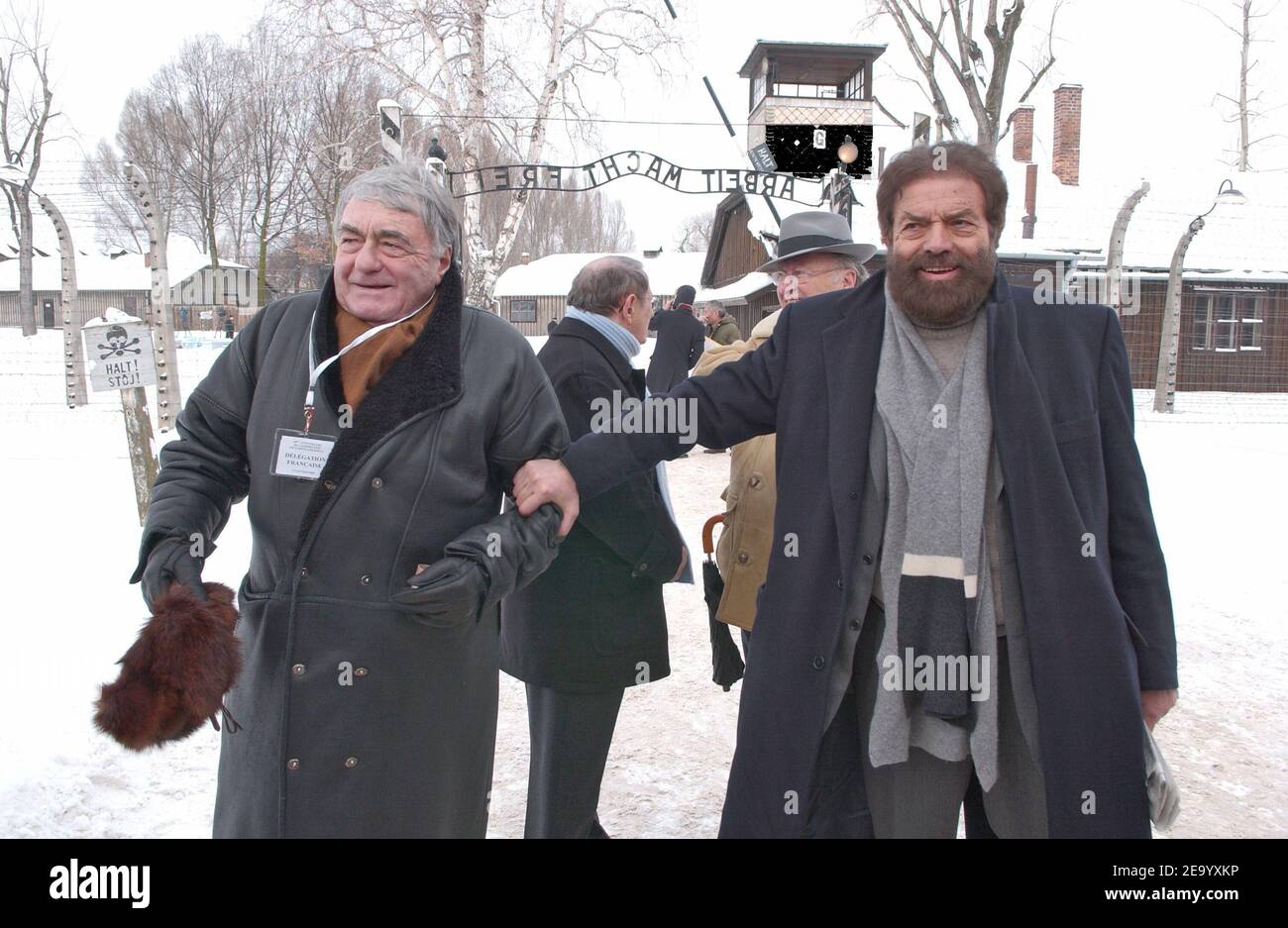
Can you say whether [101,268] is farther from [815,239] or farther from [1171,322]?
[815,239]

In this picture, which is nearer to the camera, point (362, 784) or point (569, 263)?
point (362, 784)

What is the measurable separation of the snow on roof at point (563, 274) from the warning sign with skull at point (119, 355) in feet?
148

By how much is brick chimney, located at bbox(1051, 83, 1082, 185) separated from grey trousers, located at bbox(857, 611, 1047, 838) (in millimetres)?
28005

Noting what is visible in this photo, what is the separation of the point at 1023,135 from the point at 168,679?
3016 cm

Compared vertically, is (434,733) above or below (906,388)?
below

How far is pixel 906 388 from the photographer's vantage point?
224 cm

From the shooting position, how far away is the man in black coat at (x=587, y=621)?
3.09m

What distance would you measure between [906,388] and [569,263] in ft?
184

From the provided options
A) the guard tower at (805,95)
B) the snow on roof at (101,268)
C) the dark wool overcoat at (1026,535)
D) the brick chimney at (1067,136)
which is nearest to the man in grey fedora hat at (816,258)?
the dark wool overcoat at (1026,535)

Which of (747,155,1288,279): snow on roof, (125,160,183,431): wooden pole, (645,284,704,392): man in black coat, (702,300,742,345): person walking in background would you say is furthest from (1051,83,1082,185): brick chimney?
(125,160,183,431): wooden pole

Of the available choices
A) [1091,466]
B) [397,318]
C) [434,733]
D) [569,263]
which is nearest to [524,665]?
[434,733]

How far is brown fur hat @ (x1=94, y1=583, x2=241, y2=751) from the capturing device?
195 centimetres

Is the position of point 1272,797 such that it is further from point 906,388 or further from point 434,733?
point 434,733

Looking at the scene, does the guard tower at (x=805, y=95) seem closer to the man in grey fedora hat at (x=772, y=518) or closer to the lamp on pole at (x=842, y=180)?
the lamp on pole at (x=842, y=180)
